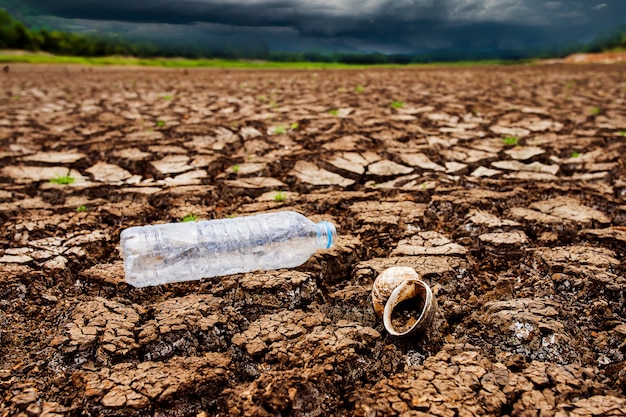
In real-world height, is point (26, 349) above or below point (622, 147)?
below

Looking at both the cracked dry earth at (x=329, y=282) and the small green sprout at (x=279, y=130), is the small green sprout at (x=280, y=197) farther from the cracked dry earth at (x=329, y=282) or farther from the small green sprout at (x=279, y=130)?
the small green sprout at (x=279, y=130)

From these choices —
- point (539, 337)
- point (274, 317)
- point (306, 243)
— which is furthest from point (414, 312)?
point (306, 243)

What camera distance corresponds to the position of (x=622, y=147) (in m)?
3.76

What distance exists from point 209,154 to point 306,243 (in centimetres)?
175

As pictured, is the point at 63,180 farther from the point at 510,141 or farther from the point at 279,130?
the point at 510,141

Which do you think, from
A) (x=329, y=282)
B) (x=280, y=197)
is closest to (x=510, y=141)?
(x=280, y=197)

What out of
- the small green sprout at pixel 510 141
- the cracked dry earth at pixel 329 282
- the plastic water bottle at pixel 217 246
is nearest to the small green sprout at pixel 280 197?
the cracked dry earth at pixel 329 282

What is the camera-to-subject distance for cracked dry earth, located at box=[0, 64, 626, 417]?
4.42 ft

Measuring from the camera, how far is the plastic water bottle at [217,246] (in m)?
2.01

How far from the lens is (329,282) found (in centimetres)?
197

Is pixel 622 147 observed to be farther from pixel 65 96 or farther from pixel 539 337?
pixel 65 96

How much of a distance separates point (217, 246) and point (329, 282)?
599 mm

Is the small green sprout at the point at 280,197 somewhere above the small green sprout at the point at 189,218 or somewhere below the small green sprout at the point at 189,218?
above

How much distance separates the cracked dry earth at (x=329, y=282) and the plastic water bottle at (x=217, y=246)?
0.09 m
